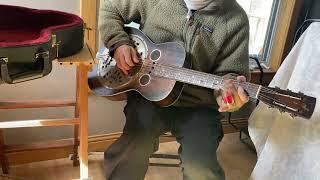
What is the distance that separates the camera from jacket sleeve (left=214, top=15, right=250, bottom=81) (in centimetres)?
107

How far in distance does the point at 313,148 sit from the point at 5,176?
3.72 ft

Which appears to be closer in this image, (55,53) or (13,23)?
(55,53)

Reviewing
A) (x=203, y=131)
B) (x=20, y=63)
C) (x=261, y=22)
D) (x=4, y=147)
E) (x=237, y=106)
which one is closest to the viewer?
(x=20, y=63)

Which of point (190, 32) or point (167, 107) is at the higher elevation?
point (190, 32)

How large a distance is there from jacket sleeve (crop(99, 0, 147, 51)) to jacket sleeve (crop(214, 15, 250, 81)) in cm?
30

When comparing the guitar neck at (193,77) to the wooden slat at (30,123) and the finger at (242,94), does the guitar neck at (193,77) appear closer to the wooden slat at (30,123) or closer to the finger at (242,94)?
the finger at (242,94)

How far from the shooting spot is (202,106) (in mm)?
1149

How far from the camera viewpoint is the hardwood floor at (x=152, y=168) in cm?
144

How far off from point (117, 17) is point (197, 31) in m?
0.28

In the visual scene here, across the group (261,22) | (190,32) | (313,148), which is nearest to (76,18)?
(190,32)

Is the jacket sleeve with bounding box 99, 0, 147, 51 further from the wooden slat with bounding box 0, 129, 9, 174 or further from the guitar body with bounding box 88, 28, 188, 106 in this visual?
the wooden slat with bounding box 0, 129, 9, 174

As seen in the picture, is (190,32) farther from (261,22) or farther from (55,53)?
(261,22)

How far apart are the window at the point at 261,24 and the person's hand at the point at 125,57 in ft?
2.79

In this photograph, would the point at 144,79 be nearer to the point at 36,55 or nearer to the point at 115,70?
the point at 115,70
